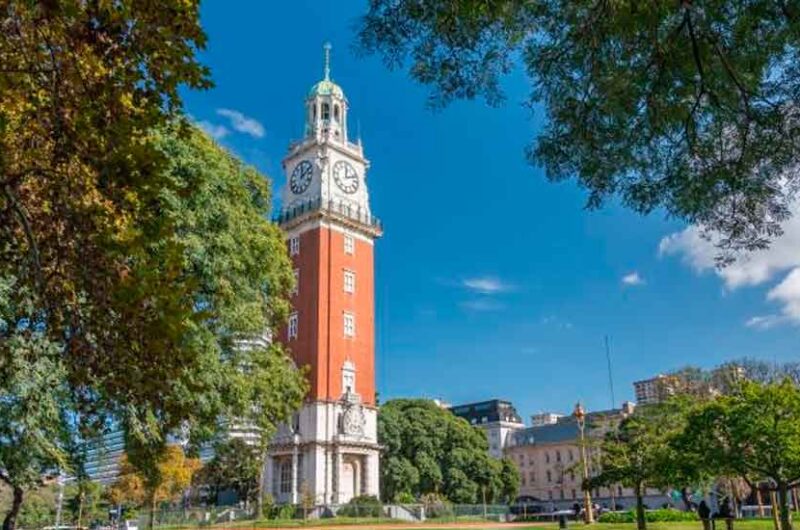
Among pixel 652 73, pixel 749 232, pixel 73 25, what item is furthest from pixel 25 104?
pixel 749 232

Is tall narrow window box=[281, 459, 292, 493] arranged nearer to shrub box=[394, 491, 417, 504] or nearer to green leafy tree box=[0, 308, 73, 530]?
shrub box=[394, 491, 417, 504]

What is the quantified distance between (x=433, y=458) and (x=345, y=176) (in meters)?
24.3

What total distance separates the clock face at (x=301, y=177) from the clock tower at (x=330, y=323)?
4.3 inches

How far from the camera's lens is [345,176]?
63.0 m

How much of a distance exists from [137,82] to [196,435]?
17166 mm

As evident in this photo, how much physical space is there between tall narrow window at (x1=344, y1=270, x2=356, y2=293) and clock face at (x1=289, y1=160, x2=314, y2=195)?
8.26 metres

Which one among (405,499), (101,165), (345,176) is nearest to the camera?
(101,165)

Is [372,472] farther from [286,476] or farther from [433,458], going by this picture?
[433,458]

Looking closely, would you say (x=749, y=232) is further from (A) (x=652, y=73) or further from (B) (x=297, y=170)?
(B) (x=297, y=170)

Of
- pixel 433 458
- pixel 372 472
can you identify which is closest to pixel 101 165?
pixel 372 472

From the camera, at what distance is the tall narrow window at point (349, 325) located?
58.2 m

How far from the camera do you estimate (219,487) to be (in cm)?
6084

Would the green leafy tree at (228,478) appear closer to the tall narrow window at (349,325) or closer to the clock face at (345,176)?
the tall narrow window at (349,325)

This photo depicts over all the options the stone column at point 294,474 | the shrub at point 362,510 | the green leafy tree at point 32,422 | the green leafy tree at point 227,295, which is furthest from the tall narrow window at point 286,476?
the green leafy tree at point 32,422
